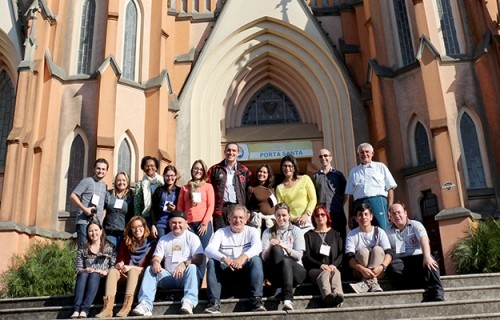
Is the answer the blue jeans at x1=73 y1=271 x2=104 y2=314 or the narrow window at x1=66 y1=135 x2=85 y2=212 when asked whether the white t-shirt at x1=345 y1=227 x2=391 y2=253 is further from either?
the narrow window at x1=66 y1=135 x2=85 y2=212

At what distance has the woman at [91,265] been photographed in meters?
6.63

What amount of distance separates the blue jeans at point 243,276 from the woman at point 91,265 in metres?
1.50

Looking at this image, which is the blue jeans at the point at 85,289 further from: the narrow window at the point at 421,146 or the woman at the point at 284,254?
the narrow window at the point at 421,146

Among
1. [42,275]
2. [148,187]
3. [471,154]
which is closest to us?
[148,187]

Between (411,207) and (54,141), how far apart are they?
10.7 m

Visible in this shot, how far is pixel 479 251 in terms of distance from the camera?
11.2 meters

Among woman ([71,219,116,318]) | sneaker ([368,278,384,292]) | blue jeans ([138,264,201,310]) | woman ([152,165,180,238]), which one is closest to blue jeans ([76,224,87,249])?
woman ([71,219,116,318])

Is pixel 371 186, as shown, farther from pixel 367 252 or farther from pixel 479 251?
pixel 479 251

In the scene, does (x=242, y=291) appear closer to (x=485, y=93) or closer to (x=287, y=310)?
(x=287, y=310)

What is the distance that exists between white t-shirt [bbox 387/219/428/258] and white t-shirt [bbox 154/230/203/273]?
2.73 metres

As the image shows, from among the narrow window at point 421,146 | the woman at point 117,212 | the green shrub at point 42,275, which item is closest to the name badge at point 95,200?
the woman at point 117,212

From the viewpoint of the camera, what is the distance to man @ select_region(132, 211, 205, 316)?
645 cm

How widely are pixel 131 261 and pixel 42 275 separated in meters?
4.78

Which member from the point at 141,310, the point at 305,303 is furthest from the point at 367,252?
the point at 141,310
